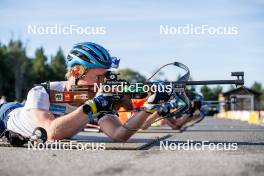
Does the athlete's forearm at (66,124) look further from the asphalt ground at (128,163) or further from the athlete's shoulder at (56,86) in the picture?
the athlete's shoulder at (56,86)

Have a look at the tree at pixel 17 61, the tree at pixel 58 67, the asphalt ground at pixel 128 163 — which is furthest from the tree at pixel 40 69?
the asphalt ground at pixel 128 163

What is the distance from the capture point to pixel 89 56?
8.00 metres

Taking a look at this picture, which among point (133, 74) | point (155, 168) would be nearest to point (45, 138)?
point (155, 168)

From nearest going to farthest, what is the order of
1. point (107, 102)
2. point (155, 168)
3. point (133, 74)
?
point (155, 168)
point (107, 102)
point (133, 74)

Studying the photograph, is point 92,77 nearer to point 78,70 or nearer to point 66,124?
point 78,70

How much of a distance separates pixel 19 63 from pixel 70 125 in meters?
80.7

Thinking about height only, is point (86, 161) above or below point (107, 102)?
below

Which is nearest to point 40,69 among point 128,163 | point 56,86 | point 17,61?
point 17,61

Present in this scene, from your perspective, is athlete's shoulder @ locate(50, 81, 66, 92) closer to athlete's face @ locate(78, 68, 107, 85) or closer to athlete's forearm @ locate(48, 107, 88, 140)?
athlete's face @ locate(78, 68, 107, 85)

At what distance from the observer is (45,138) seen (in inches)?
291

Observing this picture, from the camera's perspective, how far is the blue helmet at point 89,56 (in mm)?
7988

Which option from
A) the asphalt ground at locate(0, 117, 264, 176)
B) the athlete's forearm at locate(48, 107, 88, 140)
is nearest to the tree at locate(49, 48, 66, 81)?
the athlete's forearm at locate(48, 107, 88, 140)

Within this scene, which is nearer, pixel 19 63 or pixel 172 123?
pixel 172 123

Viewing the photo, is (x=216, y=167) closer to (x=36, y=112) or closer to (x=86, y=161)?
(x=86, y=161)
